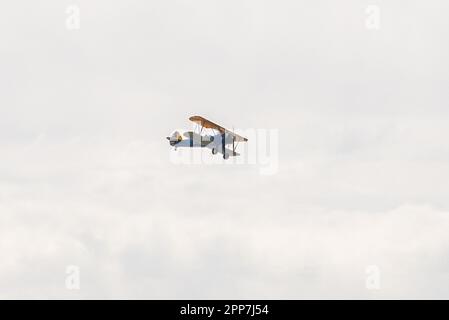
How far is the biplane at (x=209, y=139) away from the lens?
150625 mm

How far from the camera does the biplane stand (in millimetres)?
150625

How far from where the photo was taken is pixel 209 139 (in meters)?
155
